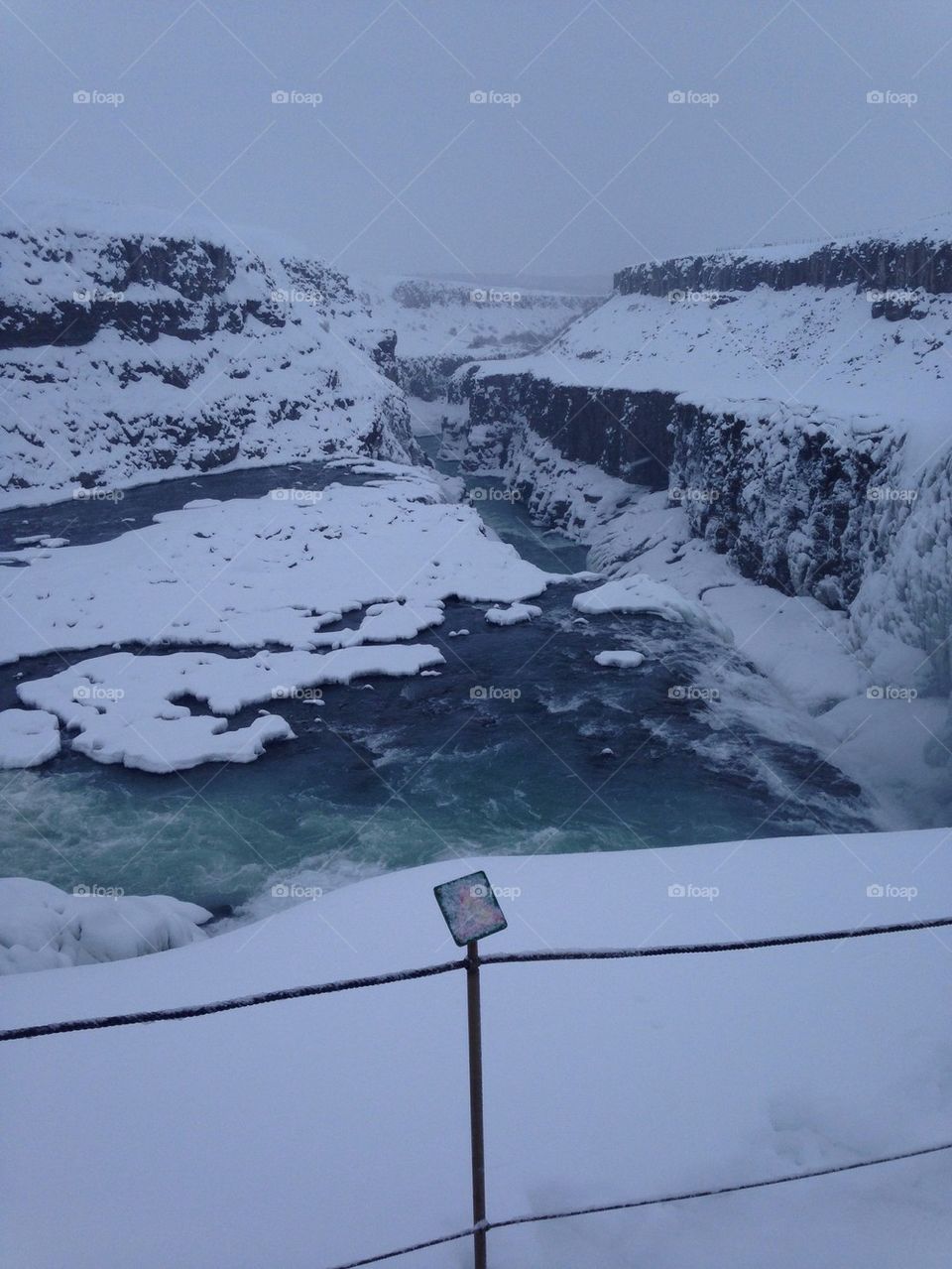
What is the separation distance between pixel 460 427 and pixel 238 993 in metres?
79.1

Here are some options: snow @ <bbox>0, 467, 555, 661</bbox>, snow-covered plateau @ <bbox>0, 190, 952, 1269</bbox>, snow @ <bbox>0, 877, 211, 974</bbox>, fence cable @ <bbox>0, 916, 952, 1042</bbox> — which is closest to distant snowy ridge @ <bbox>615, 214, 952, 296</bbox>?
snow-covered plateau @ <bbox>0, 190, 952, 1269</bbox>

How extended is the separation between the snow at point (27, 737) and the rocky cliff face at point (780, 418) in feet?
65.3

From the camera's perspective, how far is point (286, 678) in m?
18.5

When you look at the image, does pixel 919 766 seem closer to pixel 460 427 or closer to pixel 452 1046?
pixel 452 1046

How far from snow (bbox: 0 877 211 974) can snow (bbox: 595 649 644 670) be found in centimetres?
1377

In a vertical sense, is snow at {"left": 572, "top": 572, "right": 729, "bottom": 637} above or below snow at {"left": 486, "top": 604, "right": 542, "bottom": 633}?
above

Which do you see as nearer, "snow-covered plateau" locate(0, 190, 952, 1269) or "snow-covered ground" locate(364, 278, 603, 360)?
"snow-covered plateau" locate(0, 190, 952, 1269)

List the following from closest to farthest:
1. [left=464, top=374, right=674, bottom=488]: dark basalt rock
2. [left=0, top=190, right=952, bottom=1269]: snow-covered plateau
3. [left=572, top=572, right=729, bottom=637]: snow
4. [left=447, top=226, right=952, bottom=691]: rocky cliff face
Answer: [left=0, top=190, right=952, bottom=1269]: snow-covered plateau → [left=447, top=226, right=952, bottom=691]: rocky cliff face → [left=572, top=572, right=729, bottom=637]: snow → [left=464, top=374, right=674, bottom=488]: dark basalt rock

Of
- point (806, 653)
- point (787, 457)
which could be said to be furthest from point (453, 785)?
point (787, 457)

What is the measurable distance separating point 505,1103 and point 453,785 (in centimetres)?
1088

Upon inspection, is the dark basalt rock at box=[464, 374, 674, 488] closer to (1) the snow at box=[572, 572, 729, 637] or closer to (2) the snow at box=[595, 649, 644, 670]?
(1) the snow at box=[572, 572, 729, 637]

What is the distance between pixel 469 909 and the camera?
8.26ft

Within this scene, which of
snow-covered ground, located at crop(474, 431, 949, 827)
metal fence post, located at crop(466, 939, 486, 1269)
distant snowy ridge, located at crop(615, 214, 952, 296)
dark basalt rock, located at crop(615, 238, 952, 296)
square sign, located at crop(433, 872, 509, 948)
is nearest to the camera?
square sign, located at crop(433, 872, 509, 948)

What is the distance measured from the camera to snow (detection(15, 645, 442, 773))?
49.8ft
